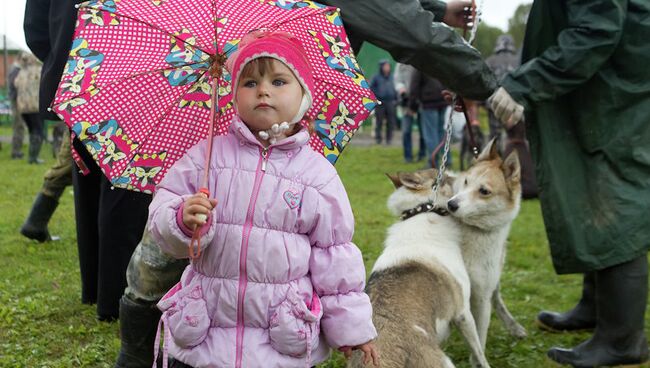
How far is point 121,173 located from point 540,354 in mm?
2738

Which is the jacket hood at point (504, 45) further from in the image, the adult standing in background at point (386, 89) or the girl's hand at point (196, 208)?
the girl's hand at point (196, 208)

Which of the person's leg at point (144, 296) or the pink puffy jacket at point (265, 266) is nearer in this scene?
the pink puffy jacket at point (265, 266)

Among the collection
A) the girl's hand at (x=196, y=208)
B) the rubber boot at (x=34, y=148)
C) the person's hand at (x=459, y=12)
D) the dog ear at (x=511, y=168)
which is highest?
the person's hand at (x=459, y=12)

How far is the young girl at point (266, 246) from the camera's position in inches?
88.9

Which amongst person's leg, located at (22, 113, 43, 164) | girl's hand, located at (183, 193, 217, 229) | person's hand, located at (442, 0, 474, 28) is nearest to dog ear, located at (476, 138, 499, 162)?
person's hand, located at (442, 0, 474, 28)

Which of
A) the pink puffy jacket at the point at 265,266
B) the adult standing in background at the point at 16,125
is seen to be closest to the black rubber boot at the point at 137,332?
the pink puffy jacket at the point at 265,266

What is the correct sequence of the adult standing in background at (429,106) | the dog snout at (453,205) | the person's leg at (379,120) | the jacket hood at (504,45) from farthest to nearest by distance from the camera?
the person's leg at (379,120), the adult standing in background at (429,106), the jacket hood at (504,45), the dog snout at (453,205)

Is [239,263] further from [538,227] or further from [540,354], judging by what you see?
[538,227]

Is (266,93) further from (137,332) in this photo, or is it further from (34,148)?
(34,148)

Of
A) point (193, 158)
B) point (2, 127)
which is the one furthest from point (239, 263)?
A: point (2, 127)

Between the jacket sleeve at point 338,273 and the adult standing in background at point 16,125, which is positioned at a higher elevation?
the jacket sleeve at point 338,273

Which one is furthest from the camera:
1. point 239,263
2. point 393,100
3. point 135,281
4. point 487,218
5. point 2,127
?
point 2,127

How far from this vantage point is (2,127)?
22.7 m

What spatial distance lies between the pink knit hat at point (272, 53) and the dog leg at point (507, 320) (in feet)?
8.42
